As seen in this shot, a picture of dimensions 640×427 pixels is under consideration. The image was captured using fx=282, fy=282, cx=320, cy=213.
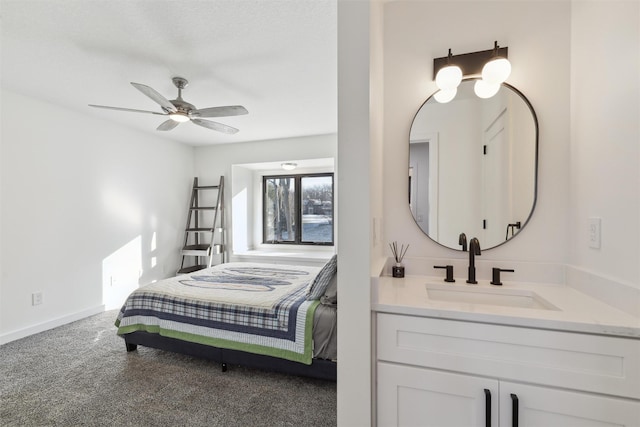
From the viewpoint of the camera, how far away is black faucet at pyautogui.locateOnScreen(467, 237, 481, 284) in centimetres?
141

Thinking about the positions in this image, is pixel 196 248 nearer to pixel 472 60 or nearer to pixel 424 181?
pixel 424 181

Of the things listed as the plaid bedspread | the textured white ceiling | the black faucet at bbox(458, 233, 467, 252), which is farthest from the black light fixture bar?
the plaid bedspread

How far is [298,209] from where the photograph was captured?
16.5ft

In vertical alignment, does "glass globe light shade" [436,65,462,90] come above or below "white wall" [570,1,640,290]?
above

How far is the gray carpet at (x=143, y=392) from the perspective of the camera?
5.49 ft

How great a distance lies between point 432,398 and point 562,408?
1.35 ft

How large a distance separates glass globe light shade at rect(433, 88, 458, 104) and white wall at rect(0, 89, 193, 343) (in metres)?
3.79

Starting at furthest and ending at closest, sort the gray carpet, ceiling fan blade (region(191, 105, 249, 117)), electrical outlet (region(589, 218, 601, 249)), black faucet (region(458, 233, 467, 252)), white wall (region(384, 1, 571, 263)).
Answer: ceiling fan blade (region(191, 105, 249, 117)) < the gray carpet < black faucet (region(458, 233, 467, 252)) < white wall (region(384, 1, 571, 263)) < electrical outlet (region(589, 218, 601, 249))

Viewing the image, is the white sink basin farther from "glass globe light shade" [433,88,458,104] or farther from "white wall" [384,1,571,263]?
"glass globe light shade" [433,88,458,104]

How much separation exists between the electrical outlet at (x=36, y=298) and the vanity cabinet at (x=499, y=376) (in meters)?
3.60

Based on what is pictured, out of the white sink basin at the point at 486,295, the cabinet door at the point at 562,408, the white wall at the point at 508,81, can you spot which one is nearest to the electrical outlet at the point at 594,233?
the white wall at the point at 508,81

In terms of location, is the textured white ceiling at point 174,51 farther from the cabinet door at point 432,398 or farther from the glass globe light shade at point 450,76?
the cabinet door at point 432,398

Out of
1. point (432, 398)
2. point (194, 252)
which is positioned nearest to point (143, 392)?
point (432, 398)

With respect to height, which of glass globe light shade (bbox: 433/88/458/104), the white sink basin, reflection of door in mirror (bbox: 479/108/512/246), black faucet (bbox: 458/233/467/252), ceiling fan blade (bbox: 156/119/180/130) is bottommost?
the white sink basin
